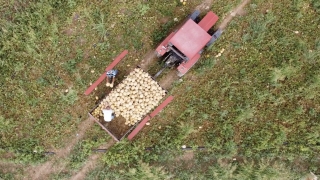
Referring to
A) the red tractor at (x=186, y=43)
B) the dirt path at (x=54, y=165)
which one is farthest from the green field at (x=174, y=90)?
the red tractor at (x=186, y=43)

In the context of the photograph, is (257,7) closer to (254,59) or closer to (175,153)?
(254,59)

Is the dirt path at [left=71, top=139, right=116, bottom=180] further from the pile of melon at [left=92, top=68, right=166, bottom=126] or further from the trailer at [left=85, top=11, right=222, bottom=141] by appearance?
the pile of melon at [left=92, top=68, right=166, bottom=126]

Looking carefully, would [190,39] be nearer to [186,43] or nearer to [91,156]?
[186,43]

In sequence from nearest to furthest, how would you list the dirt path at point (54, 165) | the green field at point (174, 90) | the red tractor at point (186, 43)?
1. the red tractor at point (186, 43)
2. the green field at point (174, 90)
3. the dirt path at point (54, 165)

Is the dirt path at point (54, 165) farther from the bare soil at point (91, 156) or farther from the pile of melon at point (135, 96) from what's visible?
the pile of melon at point (135, 96)

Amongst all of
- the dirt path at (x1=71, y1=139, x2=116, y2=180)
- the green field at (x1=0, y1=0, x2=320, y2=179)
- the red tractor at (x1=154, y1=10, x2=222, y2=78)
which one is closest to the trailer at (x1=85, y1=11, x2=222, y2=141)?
the red tractor at (x1=154, y1=10, x2=222, y2=78)
